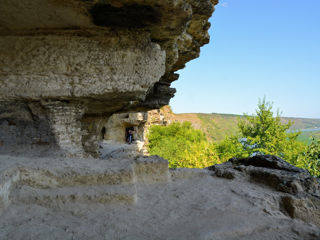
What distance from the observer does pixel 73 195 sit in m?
1.62

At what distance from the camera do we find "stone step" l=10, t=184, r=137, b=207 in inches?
62.1

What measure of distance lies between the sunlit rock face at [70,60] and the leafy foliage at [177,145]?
10735 millimetres

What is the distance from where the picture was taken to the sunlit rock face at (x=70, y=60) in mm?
2141

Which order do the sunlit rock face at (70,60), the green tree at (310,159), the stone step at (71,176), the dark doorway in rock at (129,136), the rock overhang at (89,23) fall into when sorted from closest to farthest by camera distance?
the stone step at (71,176) < the rock overhang at (89,23) < the sunlit rock face at (70,60) < the green tree at (310,159) < the dark doorway in rock at (129,136)

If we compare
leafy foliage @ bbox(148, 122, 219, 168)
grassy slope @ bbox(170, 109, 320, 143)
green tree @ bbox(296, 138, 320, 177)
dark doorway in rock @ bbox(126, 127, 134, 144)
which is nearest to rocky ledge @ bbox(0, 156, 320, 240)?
green tree @ bbox(296, 138, 320, 177)

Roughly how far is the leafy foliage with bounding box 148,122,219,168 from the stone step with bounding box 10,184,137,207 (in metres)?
11.4

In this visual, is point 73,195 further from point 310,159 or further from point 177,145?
point 177,145

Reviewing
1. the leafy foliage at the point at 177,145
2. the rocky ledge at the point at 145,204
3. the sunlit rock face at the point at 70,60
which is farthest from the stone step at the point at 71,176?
the leafy foliage at the point at 177,145

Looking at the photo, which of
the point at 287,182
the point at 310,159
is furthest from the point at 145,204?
the point at 310,159

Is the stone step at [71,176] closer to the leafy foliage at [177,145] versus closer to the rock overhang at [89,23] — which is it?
the rock overhang at [89,23]

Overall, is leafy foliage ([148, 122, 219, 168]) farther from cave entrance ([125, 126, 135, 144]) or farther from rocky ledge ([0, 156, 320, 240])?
rocky ledge ([0, 156, 320, 240])

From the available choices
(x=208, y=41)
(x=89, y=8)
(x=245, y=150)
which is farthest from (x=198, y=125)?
(x=89, y=8)

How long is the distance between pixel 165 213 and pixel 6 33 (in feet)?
7.91

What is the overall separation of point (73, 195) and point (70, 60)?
151 cm
